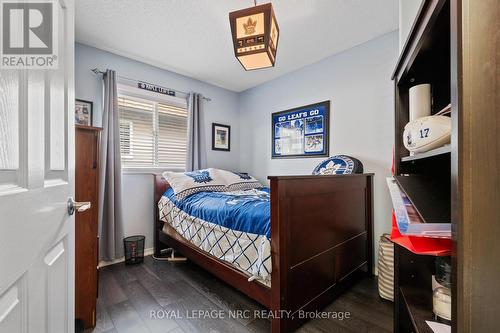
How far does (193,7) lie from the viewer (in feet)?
6.14

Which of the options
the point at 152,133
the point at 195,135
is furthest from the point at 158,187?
the point at 195,135

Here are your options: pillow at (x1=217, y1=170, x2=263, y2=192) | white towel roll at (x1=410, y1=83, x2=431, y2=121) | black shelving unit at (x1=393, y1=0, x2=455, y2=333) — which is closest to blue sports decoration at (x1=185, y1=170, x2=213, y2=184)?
pillow at (x1=217, y1=170, x2=263, y2=192)

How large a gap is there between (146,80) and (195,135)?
36.9 inches

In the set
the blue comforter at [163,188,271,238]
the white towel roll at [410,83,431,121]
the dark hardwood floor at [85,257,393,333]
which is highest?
the white towel roll at [410,83,431,121]

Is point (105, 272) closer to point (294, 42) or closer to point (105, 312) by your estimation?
point (105, 312)

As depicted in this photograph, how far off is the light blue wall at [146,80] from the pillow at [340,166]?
1.81 m

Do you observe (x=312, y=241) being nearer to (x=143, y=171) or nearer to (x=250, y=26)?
(x=250, y=26)

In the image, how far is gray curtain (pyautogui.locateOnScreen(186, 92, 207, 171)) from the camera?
10.4 feet

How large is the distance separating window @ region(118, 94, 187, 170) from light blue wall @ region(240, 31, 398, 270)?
57.1 inches

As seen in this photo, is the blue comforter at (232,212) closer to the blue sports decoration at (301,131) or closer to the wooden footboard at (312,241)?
the wooden footboard at (312,241)

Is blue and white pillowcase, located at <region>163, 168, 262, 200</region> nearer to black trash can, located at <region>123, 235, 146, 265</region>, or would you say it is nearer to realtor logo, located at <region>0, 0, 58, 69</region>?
black trash can, located at <region>123, 235, 146, 265</region>

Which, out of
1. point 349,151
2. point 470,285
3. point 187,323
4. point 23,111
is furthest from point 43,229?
point 349,151

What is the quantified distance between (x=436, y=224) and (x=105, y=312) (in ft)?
7.01

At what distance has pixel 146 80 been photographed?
287 centimetres
